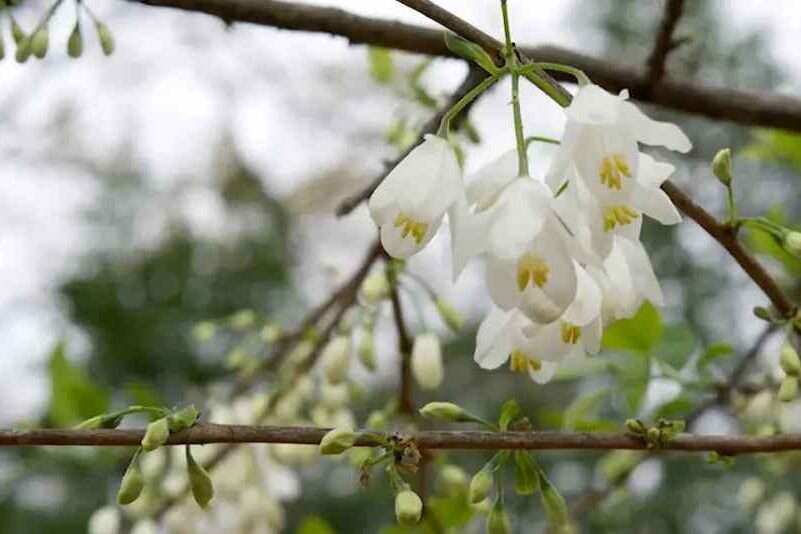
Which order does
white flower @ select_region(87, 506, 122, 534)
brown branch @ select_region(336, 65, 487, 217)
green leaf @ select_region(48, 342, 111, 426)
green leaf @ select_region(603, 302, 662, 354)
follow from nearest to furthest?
1. brown branch @ select_region(336, 65, 487, 217)
2. green leaf @ select_region(603, 302, 662, 354)
3. white flower @ select_region(87, 506, 122, 534)
4. green leaf @ select_region(48, 342, 111, 426)

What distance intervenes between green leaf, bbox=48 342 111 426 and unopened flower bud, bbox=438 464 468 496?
0.42m

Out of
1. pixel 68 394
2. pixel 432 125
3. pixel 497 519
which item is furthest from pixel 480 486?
pixel 68 394

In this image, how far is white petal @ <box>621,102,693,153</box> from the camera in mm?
569

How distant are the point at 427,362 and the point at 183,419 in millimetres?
559

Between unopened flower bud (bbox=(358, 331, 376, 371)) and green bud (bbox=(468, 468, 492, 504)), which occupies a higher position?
green bud (bbox=(468, 468, 492, 504))

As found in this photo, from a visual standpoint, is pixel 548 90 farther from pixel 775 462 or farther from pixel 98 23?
pixel 775 462

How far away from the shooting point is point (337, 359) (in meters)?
1.15

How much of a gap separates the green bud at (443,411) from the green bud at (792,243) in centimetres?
23

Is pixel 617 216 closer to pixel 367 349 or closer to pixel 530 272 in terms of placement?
pixel 530 272

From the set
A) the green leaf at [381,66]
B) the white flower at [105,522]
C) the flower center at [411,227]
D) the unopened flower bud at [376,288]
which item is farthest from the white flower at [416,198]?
the green leaf at [381,66]

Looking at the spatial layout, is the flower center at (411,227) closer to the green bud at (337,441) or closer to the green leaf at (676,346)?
the green bud at (337,441)

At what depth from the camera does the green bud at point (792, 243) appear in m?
0.68

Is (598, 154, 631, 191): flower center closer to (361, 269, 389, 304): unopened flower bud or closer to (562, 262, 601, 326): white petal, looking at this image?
(562, 262, 601, 326): white petal

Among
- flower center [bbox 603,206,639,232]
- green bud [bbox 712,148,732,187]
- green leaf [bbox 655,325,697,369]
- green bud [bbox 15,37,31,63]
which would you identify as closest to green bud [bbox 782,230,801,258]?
green bud [bbox 712,148,732,187]
